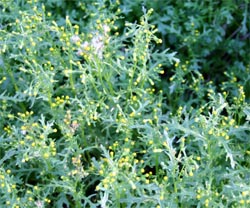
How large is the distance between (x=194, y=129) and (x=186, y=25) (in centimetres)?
128

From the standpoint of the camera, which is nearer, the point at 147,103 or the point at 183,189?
the point at 183,189

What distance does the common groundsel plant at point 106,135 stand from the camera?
2633 millimetres

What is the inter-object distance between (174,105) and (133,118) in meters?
0.70

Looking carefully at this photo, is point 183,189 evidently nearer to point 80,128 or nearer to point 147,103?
point 147,103

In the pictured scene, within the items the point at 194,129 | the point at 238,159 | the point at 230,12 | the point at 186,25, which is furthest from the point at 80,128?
the point at 230,12

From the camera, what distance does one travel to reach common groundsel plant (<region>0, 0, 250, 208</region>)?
263 centimetres

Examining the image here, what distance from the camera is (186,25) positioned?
3795 mm

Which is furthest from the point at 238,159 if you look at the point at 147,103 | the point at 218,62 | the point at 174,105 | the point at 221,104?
the point at 218,62

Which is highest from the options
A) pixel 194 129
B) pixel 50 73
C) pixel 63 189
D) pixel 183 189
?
pixel 50 73

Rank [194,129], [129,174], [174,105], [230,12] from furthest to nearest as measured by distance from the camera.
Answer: [230,12] < [174,105] < [194,129] < [129,174]

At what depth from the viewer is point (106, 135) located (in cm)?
325

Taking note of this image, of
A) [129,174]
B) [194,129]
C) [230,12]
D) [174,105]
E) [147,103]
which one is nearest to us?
[129,174]

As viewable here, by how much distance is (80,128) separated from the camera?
3.07 metres

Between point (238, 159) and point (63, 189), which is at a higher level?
point (238, 159)
